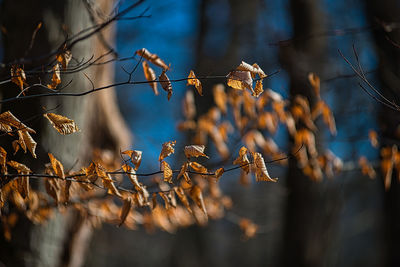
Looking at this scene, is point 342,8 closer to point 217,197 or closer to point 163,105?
point 217,197

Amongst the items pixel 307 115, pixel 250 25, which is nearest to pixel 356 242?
pixel 250 25

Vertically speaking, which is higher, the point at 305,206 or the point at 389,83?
the point at 389,83

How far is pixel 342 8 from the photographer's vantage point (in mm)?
5723

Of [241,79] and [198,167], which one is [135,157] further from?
[241,79]

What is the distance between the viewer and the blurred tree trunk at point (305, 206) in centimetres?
412

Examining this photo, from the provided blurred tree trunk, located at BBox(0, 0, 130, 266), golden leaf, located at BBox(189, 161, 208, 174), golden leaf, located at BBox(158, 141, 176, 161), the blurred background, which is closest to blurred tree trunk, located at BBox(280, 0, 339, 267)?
the blurred background

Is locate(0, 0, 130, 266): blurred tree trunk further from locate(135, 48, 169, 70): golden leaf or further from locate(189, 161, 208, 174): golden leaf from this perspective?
locate(189, 161, 208, 174): golden leaf

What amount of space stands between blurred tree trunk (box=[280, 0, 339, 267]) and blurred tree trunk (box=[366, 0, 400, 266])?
63 centimetres

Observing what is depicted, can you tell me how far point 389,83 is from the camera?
11.6 ft

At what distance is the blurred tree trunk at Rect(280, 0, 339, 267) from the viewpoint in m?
4.12

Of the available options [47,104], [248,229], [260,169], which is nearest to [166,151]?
[260,169]

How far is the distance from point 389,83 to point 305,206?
1.48 m

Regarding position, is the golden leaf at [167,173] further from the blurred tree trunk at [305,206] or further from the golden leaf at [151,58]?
the blurred tree trunk at [305,206]

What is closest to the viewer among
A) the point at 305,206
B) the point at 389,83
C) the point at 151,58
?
the point at 151,58
